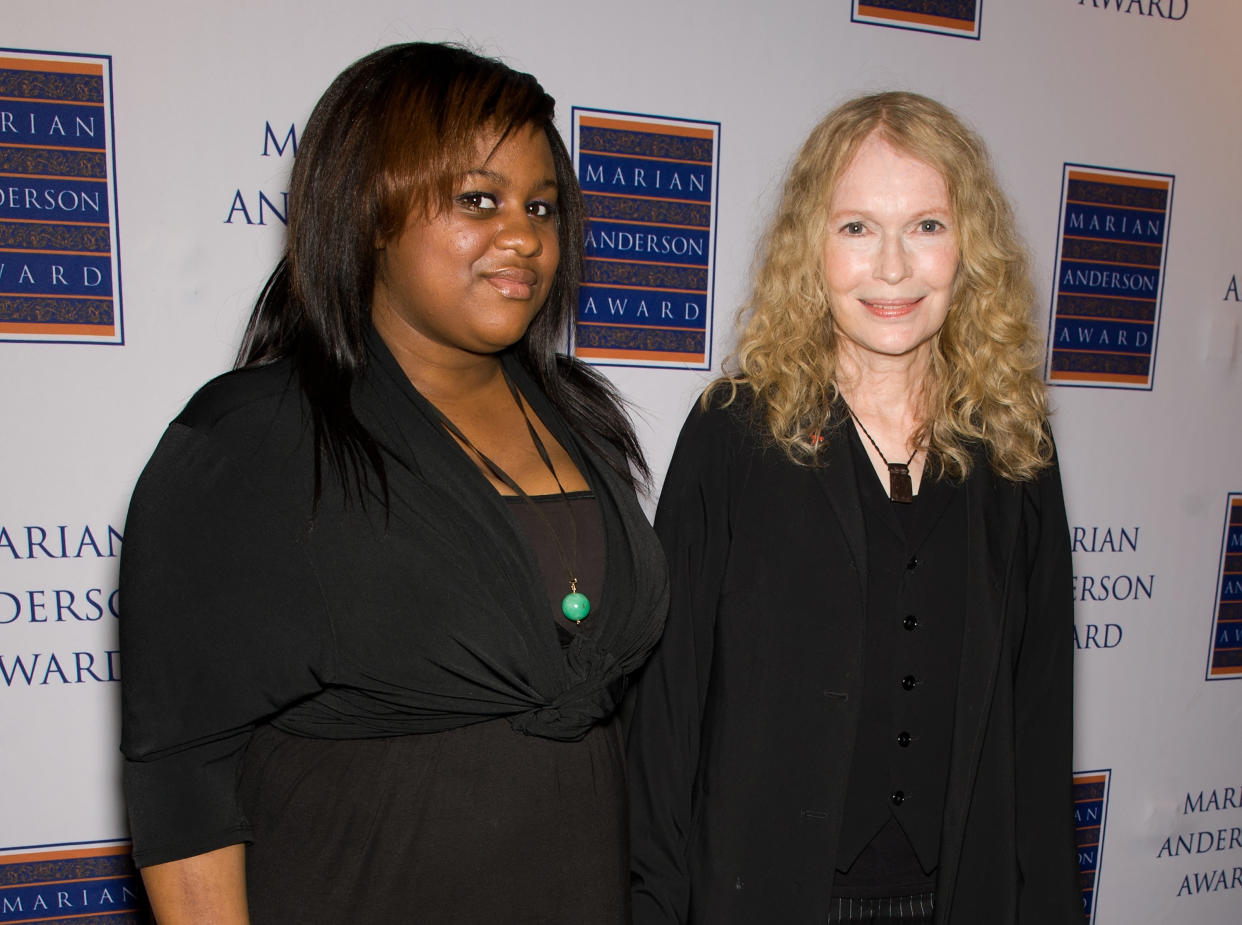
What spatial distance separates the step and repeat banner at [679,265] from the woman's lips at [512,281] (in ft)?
3.16

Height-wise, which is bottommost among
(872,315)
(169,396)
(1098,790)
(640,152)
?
(1098,790)

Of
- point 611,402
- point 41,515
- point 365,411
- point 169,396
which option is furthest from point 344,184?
point 41,515

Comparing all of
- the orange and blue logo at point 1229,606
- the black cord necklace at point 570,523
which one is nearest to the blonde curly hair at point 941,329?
the black cord necklace at point 570,523

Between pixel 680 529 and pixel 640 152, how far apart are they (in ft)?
3.31

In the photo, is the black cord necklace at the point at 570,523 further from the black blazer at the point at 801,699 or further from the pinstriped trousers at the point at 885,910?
the pinstriped trousers at the point at 885,910

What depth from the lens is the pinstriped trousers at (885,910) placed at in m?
1.33

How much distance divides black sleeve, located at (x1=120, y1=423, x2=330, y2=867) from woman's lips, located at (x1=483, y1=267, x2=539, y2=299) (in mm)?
Result: 331

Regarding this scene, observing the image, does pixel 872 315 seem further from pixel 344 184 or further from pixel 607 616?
pixel 344 184

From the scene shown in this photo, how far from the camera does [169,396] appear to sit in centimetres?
184

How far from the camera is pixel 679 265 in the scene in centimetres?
211

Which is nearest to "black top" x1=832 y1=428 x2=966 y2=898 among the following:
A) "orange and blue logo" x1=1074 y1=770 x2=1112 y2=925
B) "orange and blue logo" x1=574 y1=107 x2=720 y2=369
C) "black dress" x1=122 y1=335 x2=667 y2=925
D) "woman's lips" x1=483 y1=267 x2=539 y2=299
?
Result: "black dress" x1=122 y1=335 x2=667 y2=925

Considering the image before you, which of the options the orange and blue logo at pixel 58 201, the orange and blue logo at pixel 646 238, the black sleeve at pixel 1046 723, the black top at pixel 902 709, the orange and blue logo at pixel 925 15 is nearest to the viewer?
the black top at pixel 902 709

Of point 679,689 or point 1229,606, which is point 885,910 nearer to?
point 679,689

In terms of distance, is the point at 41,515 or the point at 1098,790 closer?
the point at 41,515
